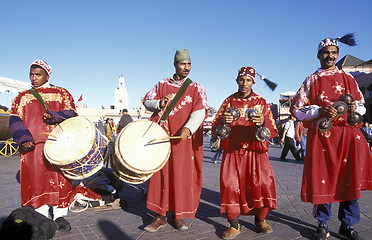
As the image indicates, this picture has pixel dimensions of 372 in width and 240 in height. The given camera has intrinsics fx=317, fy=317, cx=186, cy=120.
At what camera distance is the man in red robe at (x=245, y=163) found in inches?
140

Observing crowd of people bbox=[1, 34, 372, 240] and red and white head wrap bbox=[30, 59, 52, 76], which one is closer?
crowd of people bbox=[1, 34, 372, 240]

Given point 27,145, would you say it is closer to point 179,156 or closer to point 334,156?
point 179,156

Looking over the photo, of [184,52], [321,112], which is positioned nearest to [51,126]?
[184,52]

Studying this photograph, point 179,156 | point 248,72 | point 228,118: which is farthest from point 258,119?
point 179,156

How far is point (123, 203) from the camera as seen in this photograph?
485 cm

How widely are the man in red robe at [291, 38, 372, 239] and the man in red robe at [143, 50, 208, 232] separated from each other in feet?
3.99

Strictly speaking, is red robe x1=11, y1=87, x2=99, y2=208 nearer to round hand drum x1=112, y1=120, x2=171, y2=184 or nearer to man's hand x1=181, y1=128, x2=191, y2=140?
round hand drum x1=112, y1=120, x2=171, y2=184

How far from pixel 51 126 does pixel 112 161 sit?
3.05 feet

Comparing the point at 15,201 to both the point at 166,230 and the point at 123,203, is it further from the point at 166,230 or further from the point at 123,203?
the point at 166,230

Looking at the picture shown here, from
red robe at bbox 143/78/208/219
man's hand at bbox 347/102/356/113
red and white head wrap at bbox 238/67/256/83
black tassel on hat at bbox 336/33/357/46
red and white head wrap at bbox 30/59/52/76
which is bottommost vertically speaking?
red robe at bbox 143/78/208/219

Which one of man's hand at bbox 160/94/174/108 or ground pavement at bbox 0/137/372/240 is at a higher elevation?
man's hand at bbox 160/94/174/108

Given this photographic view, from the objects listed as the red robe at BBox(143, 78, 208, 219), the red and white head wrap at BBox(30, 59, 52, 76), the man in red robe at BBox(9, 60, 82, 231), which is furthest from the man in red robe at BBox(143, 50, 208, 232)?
the red and white head wrap at BBox(30, 59, 52, 76)

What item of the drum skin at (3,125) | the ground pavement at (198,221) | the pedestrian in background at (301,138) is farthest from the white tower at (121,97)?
the ground pavement at (198,221)

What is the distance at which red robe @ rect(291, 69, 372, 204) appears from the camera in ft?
10.8
